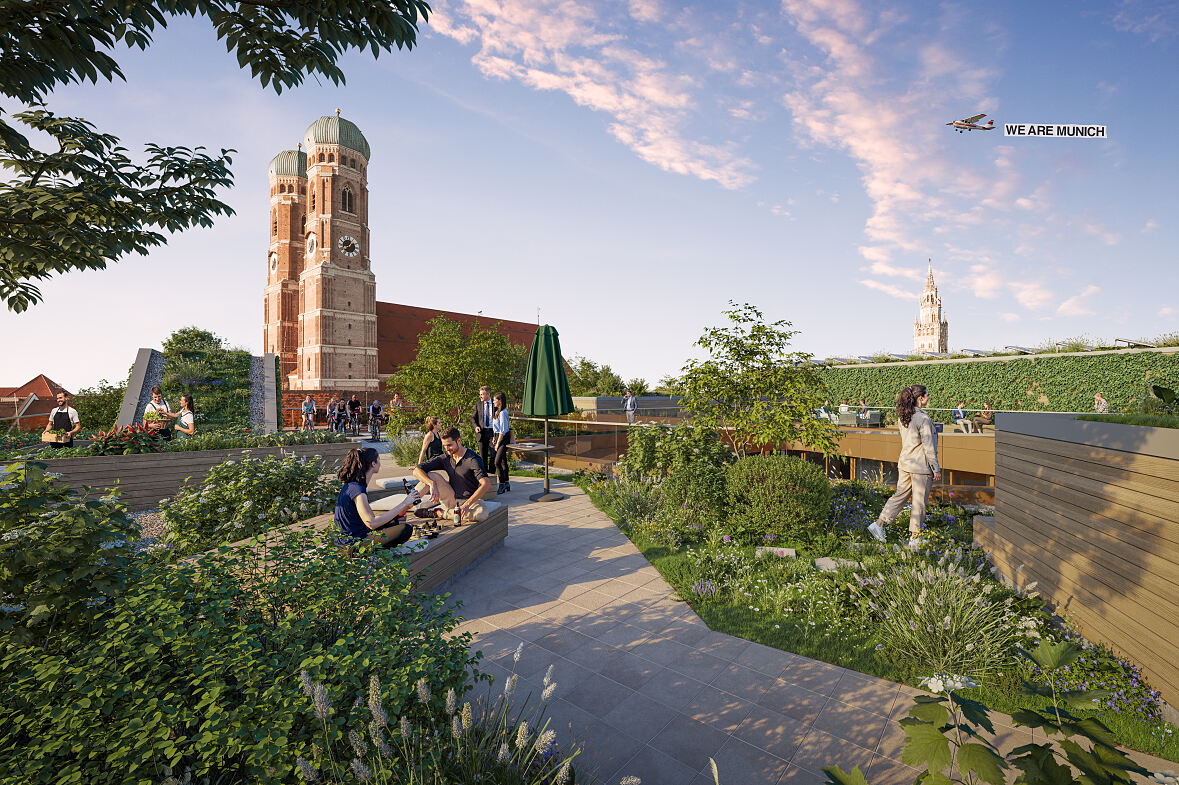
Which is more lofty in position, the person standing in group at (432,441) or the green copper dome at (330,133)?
the green copper dome at (330,133)

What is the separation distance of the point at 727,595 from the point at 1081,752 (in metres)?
3.79

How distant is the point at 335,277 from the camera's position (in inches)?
1950

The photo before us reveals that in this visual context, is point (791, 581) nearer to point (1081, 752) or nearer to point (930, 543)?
point (930, 543)

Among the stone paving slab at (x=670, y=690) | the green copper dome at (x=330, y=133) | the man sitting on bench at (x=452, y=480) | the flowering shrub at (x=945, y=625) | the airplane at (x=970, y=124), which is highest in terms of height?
the green copper dome at (x=330, y=133)

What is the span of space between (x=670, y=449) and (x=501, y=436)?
3.34 m

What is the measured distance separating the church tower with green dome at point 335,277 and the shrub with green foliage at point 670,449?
46.9 m

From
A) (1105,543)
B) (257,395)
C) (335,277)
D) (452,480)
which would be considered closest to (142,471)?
(452,480)

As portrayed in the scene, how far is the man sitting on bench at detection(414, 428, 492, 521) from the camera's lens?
19.5 ft

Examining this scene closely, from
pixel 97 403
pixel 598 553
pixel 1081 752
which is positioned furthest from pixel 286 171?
pixel 1081 752

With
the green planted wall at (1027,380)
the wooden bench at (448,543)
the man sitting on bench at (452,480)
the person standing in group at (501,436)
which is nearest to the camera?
the wooden bench at (448,543)

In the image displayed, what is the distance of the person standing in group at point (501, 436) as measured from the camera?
980 cm

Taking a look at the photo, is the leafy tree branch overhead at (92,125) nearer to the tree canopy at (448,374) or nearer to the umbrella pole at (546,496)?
the umbrella pole at (546,496)

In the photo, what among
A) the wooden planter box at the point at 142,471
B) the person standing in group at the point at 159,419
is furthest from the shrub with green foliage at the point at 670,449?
the person standing in group at the point at 159,419

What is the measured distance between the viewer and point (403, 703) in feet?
7.42
